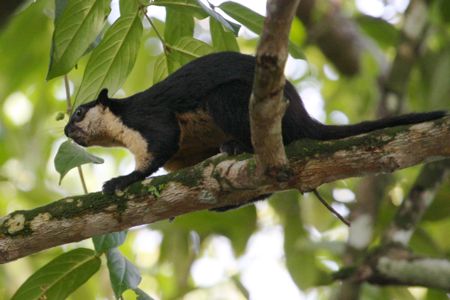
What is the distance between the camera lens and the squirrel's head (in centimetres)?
410

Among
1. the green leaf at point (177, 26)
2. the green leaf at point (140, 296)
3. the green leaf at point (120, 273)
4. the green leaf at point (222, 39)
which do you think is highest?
the green leaf at point (177, 26)

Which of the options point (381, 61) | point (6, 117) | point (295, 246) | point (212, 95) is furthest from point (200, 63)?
point (6, 117)

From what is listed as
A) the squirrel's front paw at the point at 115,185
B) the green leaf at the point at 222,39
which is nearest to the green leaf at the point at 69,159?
the squirrel's front paw at the point at 115,185

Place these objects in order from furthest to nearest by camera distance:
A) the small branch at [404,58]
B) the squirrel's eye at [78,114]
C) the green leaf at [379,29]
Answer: the green leaf at [379,29] < the small branch at [404,58] < the squirrel's eye at [78,114]

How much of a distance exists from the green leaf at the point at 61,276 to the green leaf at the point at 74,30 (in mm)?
770

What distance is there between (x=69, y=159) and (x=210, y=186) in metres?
0.57

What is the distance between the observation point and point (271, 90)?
2.37 meters

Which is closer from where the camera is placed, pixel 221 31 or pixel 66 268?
pixel 66 268

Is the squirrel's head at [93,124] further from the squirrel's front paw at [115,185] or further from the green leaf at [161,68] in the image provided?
the squirrel's front paw at [115,185]

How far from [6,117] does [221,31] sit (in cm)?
407

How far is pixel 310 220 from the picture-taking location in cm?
523

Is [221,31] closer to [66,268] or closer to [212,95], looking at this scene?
[212,95]

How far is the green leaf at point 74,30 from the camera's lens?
10.8 feet

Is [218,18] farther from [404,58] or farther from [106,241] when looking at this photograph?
[404,58]
